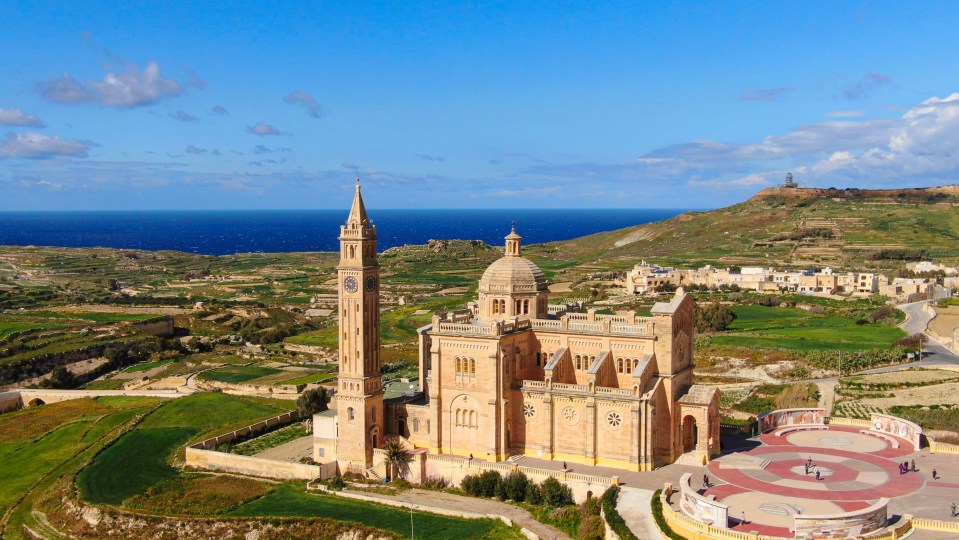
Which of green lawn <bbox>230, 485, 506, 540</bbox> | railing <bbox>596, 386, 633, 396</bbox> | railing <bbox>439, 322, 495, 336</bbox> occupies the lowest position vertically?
green lawn <bbox>230, 485, 506, 540</bbox>

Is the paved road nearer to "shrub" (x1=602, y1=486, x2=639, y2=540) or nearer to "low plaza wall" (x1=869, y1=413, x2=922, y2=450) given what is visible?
"low plaza wall" (x1=869, y1=413, x2=922, y2=450)

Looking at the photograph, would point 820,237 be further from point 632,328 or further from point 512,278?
point 632,328

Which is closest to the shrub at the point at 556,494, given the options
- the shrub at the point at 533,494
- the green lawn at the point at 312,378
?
the shrub at the point at 533,494

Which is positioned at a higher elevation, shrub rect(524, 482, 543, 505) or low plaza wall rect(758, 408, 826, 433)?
low plaza wall rect(758, 408, 826, 433)

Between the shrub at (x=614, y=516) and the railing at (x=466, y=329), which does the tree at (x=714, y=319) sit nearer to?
the railing at (x=466, y=329)

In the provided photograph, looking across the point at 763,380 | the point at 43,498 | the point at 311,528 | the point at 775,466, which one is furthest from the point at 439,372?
the point at 763,380

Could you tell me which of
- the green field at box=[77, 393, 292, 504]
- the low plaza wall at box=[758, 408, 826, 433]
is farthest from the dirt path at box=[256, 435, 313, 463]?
the low plaza wall at box=[758, 408, 826, 433]
